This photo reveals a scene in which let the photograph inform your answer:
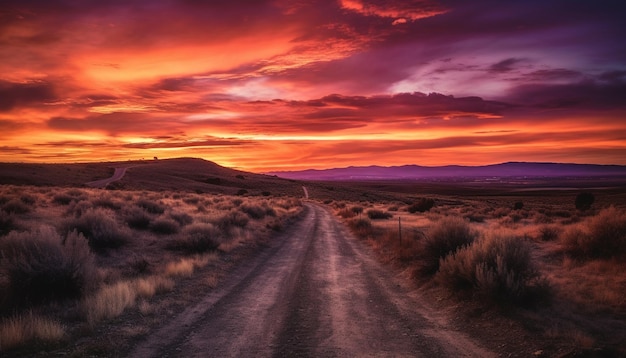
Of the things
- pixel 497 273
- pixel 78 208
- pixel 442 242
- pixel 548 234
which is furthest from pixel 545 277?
pixel 78 208

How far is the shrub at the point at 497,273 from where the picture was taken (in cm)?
876

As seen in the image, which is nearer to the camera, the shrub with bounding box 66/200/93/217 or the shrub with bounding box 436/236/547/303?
the shrub with bounding box 436/236/547/303

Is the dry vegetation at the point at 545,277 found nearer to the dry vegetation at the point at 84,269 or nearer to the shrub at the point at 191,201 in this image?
the dry vegetation at the point at 84,269

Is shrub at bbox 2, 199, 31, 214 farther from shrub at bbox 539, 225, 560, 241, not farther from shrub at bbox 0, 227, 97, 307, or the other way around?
shrub at bbox 539, 225, 560, 241

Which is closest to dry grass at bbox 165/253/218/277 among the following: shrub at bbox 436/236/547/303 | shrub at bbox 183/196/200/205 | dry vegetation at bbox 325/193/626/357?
dry vegetation at bbox 325/193/626/357

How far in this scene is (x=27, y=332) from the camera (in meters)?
7.06

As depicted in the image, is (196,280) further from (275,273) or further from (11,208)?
(11,208)

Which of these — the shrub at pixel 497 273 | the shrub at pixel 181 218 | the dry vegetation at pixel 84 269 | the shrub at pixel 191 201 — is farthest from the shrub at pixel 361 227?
the shrub at pixel 191 201

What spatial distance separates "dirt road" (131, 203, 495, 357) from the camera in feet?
22.7

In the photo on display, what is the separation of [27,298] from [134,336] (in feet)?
11.9

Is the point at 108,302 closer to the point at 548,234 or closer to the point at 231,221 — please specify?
the point at 231,221

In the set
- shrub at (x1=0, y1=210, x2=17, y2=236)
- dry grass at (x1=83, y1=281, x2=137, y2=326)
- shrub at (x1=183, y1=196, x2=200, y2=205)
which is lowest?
dry grass at (x1=83, y1=281, x2=137, y2=326)

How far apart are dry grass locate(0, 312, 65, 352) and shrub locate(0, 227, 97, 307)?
5.80ft

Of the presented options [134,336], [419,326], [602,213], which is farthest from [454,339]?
[602,213]
